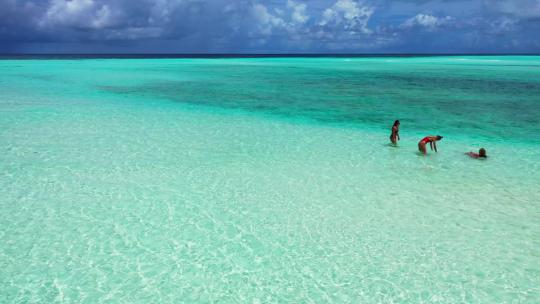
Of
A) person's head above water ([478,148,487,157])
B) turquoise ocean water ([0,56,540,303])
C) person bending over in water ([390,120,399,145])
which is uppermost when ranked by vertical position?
person bending over in water ([390,120,399,145])

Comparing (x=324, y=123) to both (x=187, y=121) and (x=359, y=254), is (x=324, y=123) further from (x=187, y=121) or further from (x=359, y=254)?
(x=359, y=254)

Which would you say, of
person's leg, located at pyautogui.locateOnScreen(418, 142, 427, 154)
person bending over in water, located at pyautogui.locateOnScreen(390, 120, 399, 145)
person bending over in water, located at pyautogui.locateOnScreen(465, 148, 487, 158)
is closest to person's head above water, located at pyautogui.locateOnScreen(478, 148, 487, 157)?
person bending over in water, located at pyautogui.locateOnScreen(465, 148, 487, 158)

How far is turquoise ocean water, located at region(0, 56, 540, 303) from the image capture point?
13.2 feet

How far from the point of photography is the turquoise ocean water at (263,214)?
403 cm

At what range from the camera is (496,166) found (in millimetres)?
7859

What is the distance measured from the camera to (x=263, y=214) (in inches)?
223

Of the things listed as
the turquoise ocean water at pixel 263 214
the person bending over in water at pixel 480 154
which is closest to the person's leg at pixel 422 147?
the turquoise ocean water at pixel 263 214

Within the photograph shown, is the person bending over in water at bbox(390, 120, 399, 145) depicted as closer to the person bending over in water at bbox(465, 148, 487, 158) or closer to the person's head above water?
the person bending over in water at bbox(465, 148, 487, 158)

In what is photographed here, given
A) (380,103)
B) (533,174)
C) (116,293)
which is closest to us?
(116,293)

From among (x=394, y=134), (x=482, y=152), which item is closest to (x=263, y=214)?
(x=394, y=134)

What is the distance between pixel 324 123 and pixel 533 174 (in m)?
5.84

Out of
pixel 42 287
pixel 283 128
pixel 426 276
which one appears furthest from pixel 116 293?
pixel 283 128

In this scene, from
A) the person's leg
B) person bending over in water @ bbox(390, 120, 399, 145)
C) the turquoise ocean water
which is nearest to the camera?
the turquoise ocean water

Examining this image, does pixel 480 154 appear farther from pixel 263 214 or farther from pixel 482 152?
pixel 263 214
